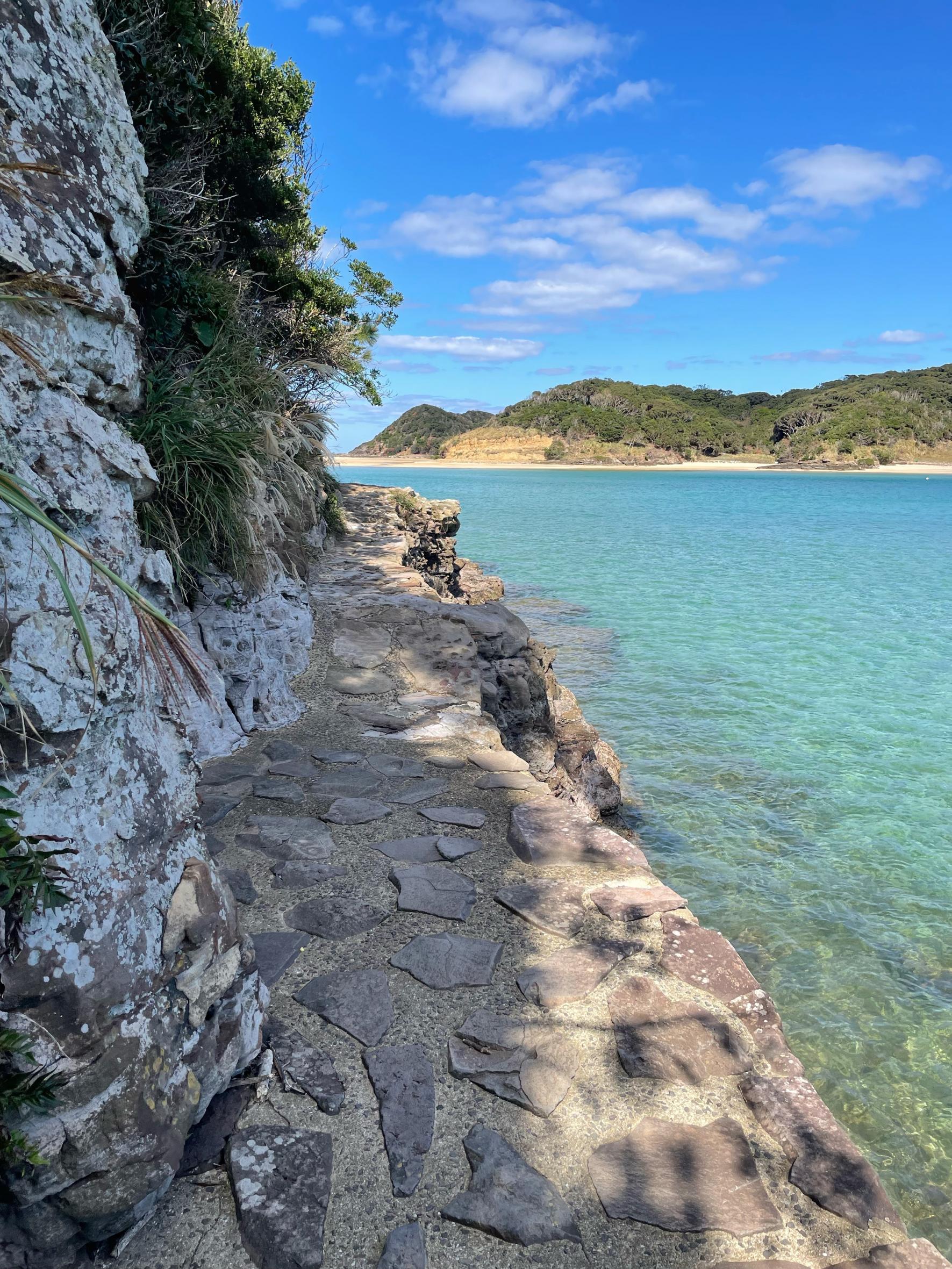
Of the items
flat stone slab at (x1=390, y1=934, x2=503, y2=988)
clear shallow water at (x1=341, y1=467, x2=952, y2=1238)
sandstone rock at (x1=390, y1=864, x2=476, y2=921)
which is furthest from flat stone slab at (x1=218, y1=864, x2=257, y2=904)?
clear shallow water at (x1=341, y1=467, x2=952, y2=1238)

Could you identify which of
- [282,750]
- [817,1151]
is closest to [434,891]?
[817,1151]

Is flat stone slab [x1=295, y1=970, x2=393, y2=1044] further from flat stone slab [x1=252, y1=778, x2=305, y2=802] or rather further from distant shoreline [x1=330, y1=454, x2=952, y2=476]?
distant shoreline [x1=330, y1=454, x2=952, y2=476]

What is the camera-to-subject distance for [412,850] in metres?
3.44

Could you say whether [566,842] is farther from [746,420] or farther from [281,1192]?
[746,420]

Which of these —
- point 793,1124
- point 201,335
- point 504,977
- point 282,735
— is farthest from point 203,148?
point 793,1124

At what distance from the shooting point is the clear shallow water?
12.0 ft

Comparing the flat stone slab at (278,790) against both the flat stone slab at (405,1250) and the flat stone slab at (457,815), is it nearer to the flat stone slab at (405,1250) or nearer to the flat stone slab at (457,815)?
the flat stone slab at (457,815)

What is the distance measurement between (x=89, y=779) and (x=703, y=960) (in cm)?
217

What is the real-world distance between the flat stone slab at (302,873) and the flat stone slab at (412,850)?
0.24m

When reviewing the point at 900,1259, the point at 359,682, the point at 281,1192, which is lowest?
the point at 900,1259

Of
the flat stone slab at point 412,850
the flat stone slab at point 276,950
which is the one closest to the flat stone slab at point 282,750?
the flat stone slab at point 412,850

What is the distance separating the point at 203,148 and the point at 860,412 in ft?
280

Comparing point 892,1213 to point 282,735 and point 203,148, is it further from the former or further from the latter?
point 203,148

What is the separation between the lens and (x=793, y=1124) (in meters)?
2.16
